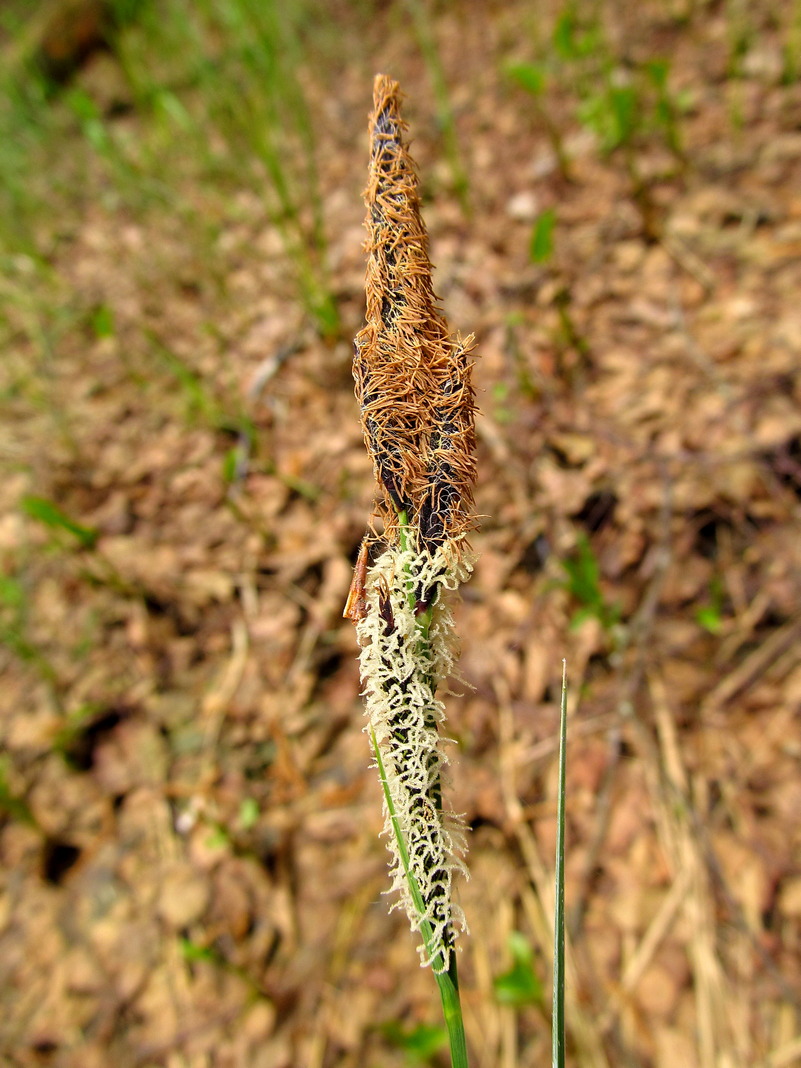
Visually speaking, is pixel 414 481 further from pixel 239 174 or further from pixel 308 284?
pixel 239 174

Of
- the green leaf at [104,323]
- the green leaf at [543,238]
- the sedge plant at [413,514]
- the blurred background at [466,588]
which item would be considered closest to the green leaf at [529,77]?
the blurred background at [466,588]

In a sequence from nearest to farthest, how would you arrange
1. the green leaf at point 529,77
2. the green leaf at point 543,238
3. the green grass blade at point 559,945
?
the green grass blade at point 559,945 < the green leaf at point 543,238 < the green leaf at point 529,77

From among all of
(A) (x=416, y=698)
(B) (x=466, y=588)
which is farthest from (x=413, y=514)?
(B) (x=466, y=588)

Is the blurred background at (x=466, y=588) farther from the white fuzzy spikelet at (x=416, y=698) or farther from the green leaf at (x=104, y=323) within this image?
the white fuzzy spikelet at (x=416, y=698)

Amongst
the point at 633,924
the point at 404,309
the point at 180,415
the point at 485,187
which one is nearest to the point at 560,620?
the point at 633,924

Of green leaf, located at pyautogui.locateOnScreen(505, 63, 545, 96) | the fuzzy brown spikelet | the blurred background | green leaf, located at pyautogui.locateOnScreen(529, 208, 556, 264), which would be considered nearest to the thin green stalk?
the fuzzy brown spikelet

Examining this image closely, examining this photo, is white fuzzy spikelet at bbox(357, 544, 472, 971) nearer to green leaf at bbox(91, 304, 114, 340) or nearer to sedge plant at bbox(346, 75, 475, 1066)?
sedge plant at bbox(346, 75, 475, 1066)

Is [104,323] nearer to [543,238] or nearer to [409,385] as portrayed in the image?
[543,238]
